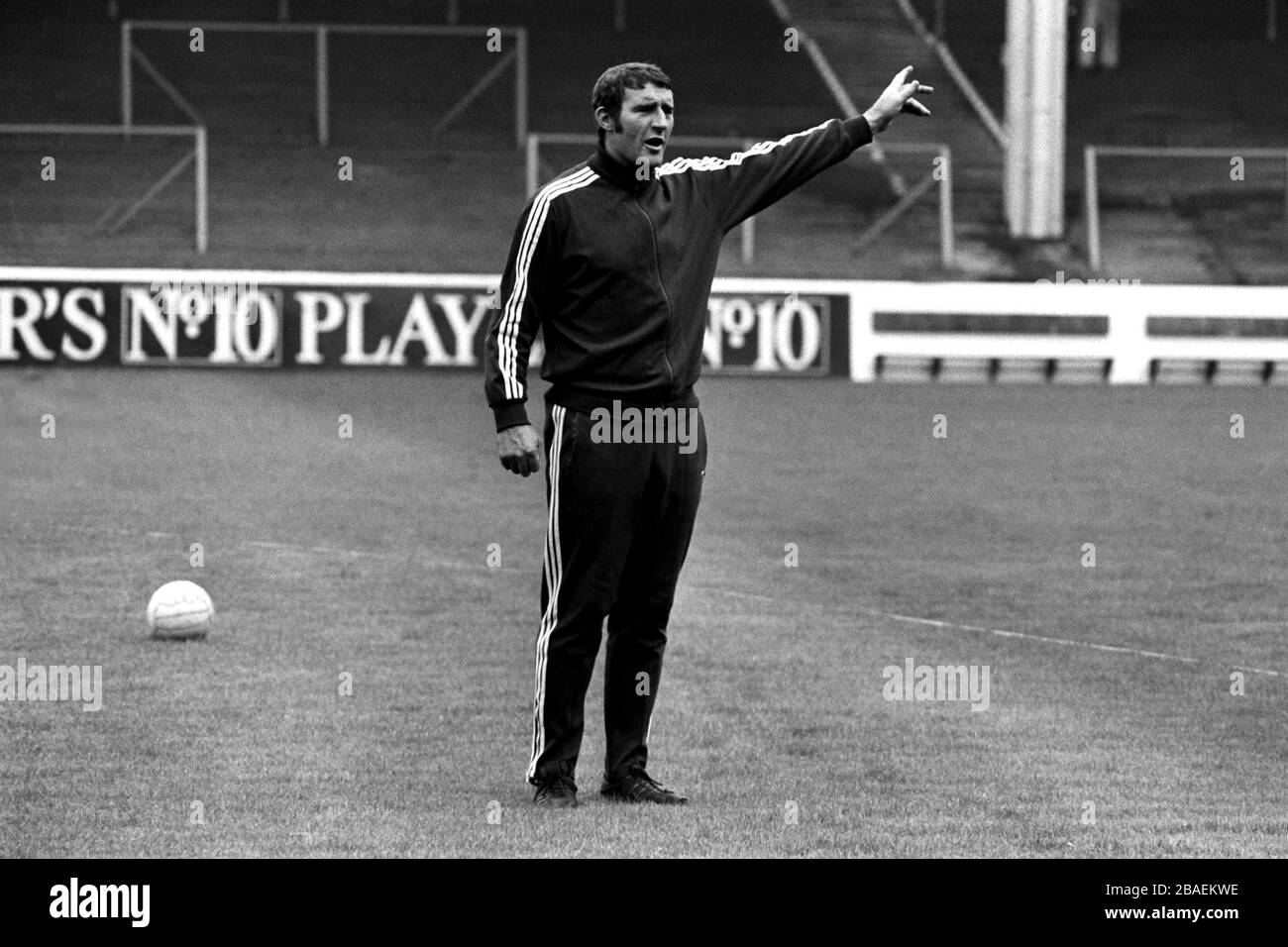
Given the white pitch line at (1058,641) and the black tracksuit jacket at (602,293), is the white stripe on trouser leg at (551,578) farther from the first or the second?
the white pitch line at (1058,641)

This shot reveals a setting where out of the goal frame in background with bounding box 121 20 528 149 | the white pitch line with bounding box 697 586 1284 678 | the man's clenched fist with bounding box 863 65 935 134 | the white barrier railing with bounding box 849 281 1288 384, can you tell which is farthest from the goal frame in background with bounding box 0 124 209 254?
the man's clenched fist with bounding box 863 65 935 134

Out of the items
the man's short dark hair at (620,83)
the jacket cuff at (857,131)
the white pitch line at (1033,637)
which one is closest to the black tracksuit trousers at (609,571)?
the man's short dark hair at (620,83)

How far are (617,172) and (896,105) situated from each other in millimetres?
1002

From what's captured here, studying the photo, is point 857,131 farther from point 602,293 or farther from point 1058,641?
point 1058,641

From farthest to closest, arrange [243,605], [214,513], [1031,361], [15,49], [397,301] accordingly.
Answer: [15,49] → [1031,361] → [397,301] → [214,513] → [243,605]

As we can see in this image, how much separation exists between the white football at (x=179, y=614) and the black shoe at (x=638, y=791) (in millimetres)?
3786

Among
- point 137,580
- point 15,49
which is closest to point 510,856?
point 137,580

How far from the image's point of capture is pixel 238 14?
39.7m

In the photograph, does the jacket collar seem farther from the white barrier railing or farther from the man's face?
the white barrier railing

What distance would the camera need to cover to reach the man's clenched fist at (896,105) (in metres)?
7.54

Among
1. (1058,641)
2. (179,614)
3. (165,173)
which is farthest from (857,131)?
(165,173)

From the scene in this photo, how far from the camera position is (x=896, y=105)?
7.59m
